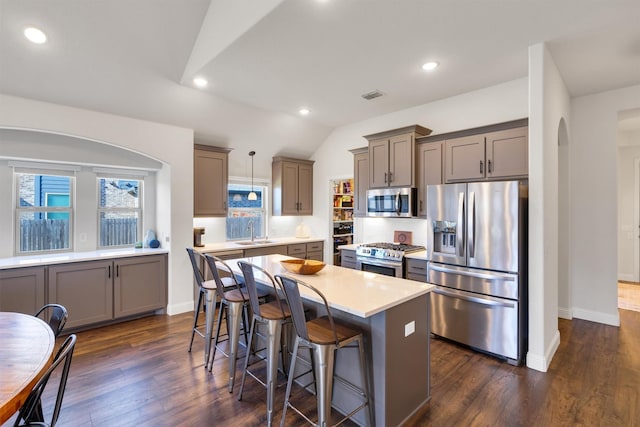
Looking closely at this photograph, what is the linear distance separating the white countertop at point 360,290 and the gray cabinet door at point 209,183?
2.12 m

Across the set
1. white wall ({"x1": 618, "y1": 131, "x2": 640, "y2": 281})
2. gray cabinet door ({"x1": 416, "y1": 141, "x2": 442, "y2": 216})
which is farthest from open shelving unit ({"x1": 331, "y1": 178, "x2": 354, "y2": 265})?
white wall ({"x1": 618, "y1": 131, "x2": 640, "y2": 281})

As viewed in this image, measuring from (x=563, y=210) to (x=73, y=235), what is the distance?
21.4 ft

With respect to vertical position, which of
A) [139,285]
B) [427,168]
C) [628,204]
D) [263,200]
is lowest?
[139,285]

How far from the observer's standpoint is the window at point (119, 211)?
14.0ft

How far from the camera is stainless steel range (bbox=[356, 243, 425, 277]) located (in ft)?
12.8

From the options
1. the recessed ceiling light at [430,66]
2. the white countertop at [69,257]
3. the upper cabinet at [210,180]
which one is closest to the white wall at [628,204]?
the recessed ceiling light at [430,66]

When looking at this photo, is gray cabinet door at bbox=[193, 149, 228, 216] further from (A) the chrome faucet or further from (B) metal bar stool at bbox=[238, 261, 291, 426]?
(B) metal bar stool at bbox=[238, 261, 291, 426]

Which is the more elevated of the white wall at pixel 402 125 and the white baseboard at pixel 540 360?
the white wall at pixel 402 125

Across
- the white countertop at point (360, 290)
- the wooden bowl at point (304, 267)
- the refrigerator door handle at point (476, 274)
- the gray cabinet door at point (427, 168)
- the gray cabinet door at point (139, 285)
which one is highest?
the gray cabinet door at point (427, 168)

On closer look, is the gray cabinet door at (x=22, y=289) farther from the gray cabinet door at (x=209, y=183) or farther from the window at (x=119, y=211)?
the gray cabinet door at (x=209, y=183)

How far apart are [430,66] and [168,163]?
3.44m

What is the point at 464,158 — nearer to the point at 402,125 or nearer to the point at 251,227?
the point at 402,125

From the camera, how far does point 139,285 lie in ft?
13.2

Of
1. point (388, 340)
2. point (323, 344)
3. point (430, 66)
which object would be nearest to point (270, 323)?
point (323, 344)
